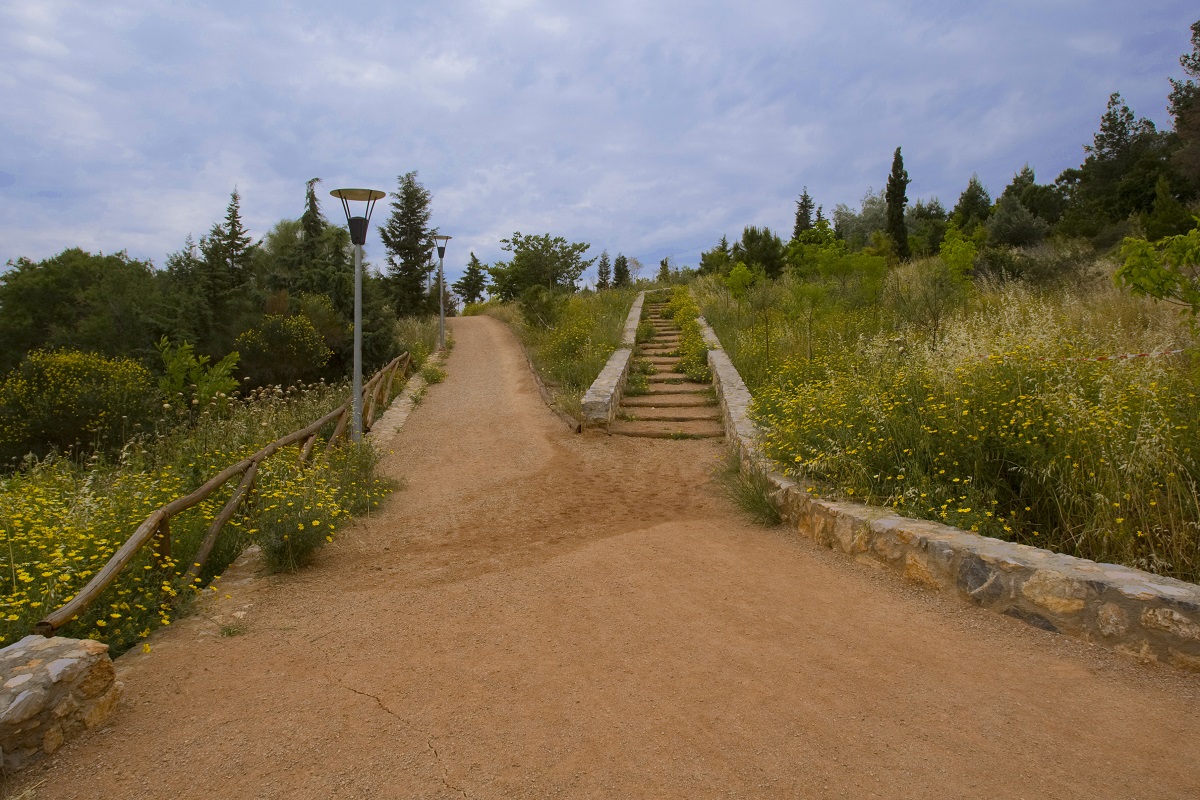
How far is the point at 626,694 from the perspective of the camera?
3191 mm

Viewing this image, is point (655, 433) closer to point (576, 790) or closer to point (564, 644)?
point (564, 644)

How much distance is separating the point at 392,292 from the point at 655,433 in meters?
19.7

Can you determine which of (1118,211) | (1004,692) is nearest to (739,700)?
(1004,692)

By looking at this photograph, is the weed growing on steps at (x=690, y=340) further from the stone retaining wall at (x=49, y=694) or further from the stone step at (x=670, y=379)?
the stone retaining wall at (x=49, y=694)

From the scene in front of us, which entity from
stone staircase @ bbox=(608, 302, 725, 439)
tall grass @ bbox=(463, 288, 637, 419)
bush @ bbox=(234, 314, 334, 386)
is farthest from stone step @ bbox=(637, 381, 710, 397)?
bush @ bbox=(234, 314, 334, 386)

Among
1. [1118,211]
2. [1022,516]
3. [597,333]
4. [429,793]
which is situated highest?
[1118,211]

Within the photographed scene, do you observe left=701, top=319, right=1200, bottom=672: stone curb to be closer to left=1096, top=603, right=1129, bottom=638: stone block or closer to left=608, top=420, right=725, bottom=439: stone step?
left=1096, top=603, right=1129, bottom=638: stone block

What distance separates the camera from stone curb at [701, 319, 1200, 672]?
318cm

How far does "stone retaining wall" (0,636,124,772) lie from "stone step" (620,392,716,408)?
8577 mm

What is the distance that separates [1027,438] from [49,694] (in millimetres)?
5466

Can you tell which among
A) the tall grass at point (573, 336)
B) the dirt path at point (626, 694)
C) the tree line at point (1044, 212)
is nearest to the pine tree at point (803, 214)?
the tree line at point (1044, 212)

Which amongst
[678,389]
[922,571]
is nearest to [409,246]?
[678,389]

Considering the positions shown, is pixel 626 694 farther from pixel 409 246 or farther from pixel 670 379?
pixel 409 246

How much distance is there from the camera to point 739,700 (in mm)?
3113
